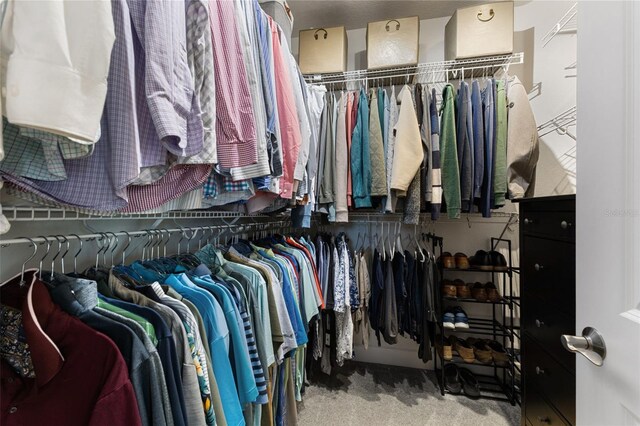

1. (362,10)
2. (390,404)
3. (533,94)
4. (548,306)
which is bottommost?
(390,404)

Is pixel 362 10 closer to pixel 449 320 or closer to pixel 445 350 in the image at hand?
pixel 449 320

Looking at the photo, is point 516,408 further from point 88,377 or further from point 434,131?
point 88,377

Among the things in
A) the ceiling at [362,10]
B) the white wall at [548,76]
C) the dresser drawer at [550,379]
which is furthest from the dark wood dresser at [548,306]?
the ceiling at [362,10]

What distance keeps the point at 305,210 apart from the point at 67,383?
3.62 ft

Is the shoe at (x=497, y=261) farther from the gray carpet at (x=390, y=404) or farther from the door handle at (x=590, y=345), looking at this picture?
the door handle at (x=590, y=345)

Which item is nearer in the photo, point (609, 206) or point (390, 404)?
point (609, 206)

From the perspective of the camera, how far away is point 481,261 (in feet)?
6.19

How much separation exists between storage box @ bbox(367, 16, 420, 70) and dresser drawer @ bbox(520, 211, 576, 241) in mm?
1211

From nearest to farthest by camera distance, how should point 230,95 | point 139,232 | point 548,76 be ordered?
point 230,95 → point 139,232 → point 548,76

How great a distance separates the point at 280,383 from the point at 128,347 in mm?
854

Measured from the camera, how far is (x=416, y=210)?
1578 millimetres

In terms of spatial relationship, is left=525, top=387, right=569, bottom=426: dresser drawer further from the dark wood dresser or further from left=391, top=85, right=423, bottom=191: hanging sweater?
left=391, top=85, right=423, bottom=191: hanging sweater

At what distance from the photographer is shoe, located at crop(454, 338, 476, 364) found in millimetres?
1792

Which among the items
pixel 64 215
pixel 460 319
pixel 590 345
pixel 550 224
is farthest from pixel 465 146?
pixel 64 215
